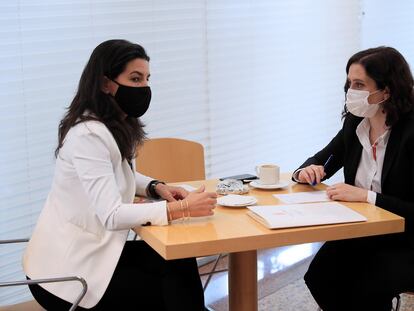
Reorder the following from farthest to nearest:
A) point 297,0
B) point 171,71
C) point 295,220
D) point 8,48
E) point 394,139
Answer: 1. point 297,0
2. point 171,71
3. point 8,48
4. point 394,139
5. point 295,220

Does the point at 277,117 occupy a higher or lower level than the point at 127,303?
higher

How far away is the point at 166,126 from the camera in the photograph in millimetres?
2959

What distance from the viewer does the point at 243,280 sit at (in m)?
1.98

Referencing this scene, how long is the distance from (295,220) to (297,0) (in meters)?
2.38

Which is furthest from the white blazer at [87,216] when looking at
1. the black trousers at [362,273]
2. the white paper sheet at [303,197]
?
the black trousers at [362,273]

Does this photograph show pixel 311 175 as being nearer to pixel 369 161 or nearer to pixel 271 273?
pixel 369 161

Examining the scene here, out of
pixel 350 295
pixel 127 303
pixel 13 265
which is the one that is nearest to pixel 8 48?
pixel 13 265

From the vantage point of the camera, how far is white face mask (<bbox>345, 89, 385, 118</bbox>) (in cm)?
202

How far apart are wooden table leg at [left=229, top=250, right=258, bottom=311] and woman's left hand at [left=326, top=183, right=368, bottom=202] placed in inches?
15.0

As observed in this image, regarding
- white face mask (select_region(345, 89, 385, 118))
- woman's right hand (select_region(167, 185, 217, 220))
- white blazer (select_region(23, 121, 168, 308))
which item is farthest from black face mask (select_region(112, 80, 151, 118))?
white face mask (select_region(345, 89, 385, 118))

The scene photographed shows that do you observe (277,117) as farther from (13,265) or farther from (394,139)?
(13,265)

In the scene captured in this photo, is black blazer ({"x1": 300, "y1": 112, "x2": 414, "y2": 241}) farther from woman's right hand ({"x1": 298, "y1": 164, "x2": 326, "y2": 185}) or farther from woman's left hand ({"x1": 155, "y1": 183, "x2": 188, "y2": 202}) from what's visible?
woman's left hand ({"x1": 155, "y1": 183, "x2": 188, "y2": 202})

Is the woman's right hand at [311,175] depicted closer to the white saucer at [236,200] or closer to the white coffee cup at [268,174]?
the white coffee cup at [268,174]

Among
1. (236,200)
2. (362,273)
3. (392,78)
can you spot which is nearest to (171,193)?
(236,200)
